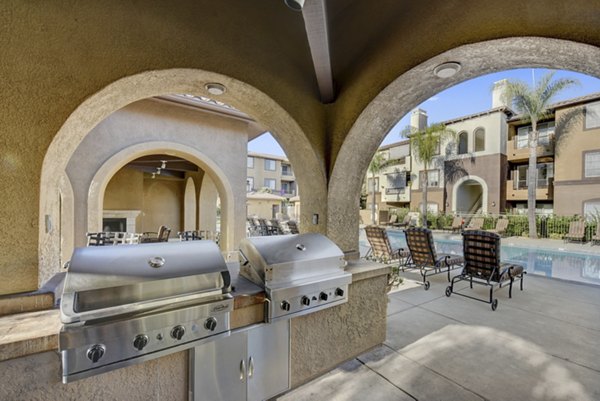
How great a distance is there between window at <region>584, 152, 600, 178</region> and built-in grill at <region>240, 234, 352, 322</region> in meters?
19.4

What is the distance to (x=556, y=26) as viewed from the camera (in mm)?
1776

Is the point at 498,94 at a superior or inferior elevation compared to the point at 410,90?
superior

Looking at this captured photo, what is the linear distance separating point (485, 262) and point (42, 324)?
6175 mm

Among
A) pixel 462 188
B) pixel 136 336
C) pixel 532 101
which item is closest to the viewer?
pixel 136 336

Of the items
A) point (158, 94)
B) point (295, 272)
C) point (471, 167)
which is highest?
point (471, 167)

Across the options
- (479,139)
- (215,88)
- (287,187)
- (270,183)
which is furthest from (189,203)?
(287,187)

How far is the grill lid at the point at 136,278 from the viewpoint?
1.52 metres

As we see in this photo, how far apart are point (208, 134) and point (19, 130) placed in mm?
5369

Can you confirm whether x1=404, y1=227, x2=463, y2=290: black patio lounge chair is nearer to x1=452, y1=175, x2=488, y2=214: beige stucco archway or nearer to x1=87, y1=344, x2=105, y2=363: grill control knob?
x1=87, y1=344, x2=105, y2=363: grill control knob

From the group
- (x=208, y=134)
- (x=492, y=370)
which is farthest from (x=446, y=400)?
(x=208, y=134)

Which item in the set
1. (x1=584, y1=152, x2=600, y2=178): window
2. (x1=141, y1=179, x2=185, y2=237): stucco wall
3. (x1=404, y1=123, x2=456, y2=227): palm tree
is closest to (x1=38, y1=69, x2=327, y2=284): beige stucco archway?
(x1=141, y1=179, x2=185, y2=237): stucco wall

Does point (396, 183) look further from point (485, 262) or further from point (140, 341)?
point (140, 341)

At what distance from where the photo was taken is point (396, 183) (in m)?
24.2

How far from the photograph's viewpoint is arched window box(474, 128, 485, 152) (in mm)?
18706
